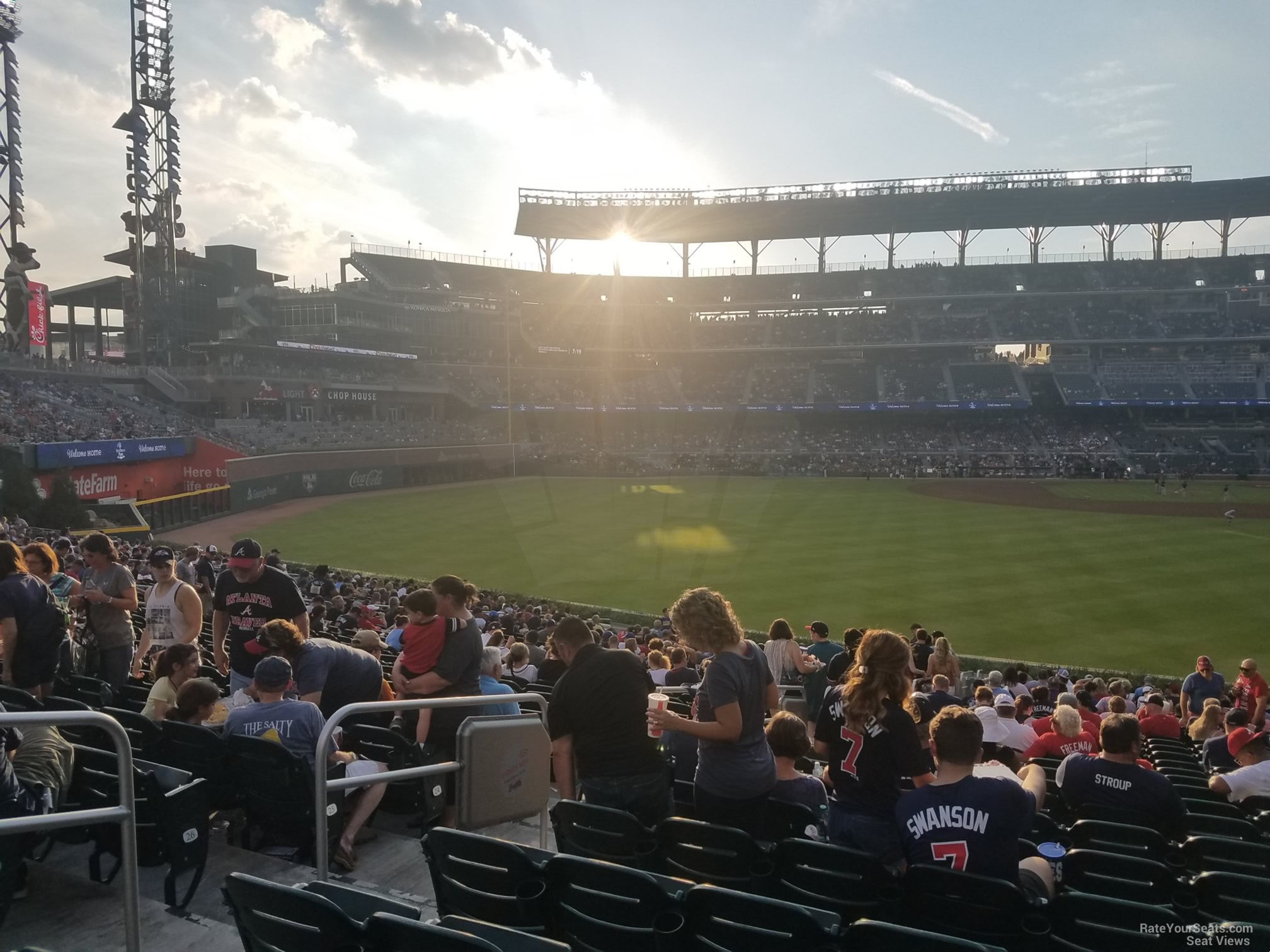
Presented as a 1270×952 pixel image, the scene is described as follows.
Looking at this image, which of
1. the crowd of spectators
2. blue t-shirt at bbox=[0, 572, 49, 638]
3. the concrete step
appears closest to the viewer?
the concrete step

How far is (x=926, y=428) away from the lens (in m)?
76.1

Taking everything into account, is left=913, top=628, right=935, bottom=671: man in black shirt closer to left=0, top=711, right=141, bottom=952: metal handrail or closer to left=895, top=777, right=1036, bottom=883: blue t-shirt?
left=895, top=777, right=1036, bottom=883: blue t-shirt

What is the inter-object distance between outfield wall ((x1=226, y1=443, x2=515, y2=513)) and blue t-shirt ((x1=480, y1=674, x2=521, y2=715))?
42.2 m

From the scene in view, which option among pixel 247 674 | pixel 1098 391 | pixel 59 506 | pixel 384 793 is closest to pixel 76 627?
pixel 247 674

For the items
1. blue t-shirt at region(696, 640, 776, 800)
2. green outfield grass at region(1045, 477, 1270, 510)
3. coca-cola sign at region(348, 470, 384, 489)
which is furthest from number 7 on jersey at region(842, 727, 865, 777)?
coca-cola sign at region(348, 470, 384, 489)

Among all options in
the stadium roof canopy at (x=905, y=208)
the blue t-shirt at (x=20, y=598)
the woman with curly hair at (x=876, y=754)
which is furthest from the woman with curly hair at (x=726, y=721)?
the stadium roof canopy at (x=905, y=208)

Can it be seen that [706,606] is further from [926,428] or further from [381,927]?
[926,428]

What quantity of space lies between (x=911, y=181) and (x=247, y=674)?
238 feet

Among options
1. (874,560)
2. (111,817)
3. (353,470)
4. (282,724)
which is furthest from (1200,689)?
(353,470)

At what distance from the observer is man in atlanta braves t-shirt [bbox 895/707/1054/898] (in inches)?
153

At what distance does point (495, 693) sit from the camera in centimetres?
672

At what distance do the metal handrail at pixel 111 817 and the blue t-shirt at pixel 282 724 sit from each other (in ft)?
4.59

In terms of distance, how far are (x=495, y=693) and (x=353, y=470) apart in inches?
2020

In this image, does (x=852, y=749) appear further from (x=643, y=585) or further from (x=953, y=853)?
(x=643, y=585)
